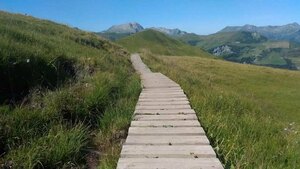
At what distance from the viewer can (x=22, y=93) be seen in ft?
28.1

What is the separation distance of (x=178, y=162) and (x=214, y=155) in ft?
1.97

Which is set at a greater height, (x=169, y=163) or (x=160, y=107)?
(x=169, y=163)

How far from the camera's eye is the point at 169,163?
5148 millimetres

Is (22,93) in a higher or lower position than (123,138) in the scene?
Result: higher

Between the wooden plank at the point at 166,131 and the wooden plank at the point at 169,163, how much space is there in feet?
4.52

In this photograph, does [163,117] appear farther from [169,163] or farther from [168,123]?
[169,163]

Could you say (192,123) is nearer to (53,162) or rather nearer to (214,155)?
(214,155)

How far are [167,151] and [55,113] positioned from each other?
2735 millimetres

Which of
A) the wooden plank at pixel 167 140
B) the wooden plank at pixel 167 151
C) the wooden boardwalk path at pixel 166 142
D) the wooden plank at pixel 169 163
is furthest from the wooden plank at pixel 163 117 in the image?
the wooden plank at pixel 169 163

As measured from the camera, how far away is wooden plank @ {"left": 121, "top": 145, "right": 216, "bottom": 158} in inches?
217

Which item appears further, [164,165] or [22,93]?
[22,93]

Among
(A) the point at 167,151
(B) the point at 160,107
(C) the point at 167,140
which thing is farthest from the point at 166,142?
(B) the point at 160,107

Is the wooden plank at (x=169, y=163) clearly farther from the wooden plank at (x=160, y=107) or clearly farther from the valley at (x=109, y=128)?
the wooden plank at (x=160, y=107)

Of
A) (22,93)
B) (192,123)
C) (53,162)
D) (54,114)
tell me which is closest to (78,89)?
(22,93)
